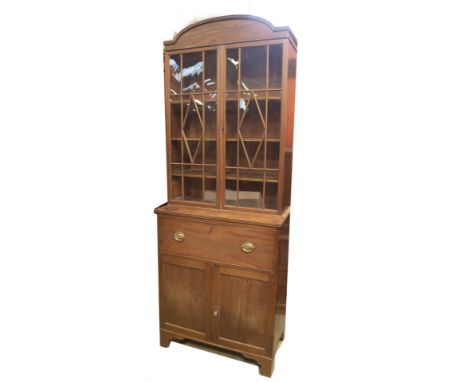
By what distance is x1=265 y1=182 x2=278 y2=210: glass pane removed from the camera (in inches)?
75.6

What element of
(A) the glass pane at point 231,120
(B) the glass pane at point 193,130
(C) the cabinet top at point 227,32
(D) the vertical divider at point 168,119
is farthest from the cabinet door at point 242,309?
(C) the cabinet top at point 227,32

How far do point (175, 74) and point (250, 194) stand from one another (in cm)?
96

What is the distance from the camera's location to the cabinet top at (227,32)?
163cm

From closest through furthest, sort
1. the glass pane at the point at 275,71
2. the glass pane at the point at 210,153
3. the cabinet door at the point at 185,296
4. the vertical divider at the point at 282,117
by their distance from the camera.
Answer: the vertical divider at the point at 282,117 → the glass pane at the point at 275,71 → the cabinet door at the point at 185,296 → the glass pane at the point at 210,153

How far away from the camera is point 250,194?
1948 millimetres

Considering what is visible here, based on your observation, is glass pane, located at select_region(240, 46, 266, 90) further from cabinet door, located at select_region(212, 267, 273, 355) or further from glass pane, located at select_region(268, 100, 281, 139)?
cabinet door, located at select_region(212, 267, 273, 355)

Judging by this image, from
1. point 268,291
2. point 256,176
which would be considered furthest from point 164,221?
point 268,291

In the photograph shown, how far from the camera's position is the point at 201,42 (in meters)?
1.77

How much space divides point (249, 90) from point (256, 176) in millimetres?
546

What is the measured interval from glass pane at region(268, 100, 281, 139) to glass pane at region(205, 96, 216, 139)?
15.0 inches

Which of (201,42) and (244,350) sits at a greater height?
(201,42)

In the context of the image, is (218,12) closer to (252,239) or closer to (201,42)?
(201,42)

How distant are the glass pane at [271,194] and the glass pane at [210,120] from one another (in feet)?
1.68

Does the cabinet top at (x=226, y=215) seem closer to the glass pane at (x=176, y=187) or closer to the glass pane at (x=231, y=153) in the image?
the glass pane at (x=176, y=187)
